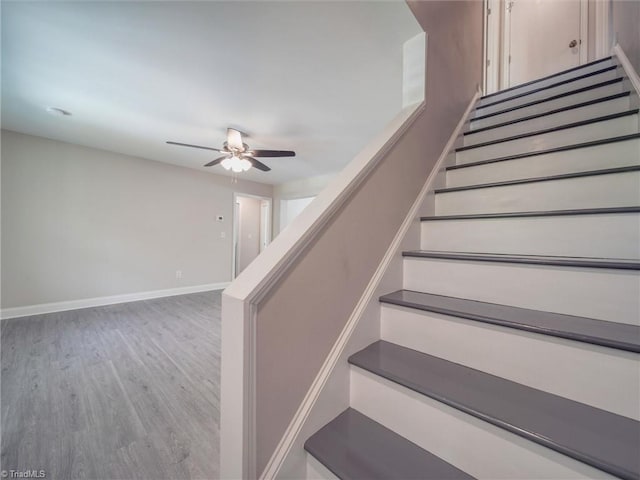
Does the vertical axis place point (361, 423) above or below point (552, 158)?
below

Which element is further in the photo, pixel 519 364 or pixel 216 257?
pixel 216 257

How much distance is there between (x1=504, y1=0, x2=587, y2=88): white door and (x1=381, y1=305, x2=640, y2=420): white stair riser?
3832 mm

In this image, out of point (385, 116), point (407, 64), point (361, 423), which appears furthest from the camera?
point (385, 116)

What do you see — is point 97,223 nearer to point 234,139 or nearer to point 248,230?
point 234,139

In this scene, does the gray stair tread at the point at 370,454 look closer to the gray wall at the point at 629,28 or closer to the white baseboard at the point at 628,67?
the white baseboard at the point at 628,67

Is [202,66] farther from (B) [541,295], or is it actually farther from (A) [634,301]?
(A) [634,301]

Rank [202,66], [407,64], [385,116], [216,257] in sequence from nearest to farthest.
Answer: [407,64], [202,66], [385,116], [216,257]

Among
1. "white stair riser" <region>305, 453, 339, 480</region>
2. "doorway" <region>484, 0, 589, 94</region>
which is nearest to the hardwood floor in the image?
"white stair riser" <region>305, 453, 339, 480</region>

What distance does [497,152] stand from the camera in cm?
178

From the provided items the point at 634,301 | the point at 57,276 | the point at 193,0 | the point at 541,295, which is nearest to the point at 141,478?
the point at 541,295

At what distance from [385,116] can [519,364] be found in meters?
2.58

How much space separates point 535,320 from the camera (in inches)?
33.7

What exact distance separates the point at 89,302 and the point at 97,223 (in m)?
1.18

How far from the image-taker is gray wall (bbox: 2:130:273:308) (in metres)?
3.15
